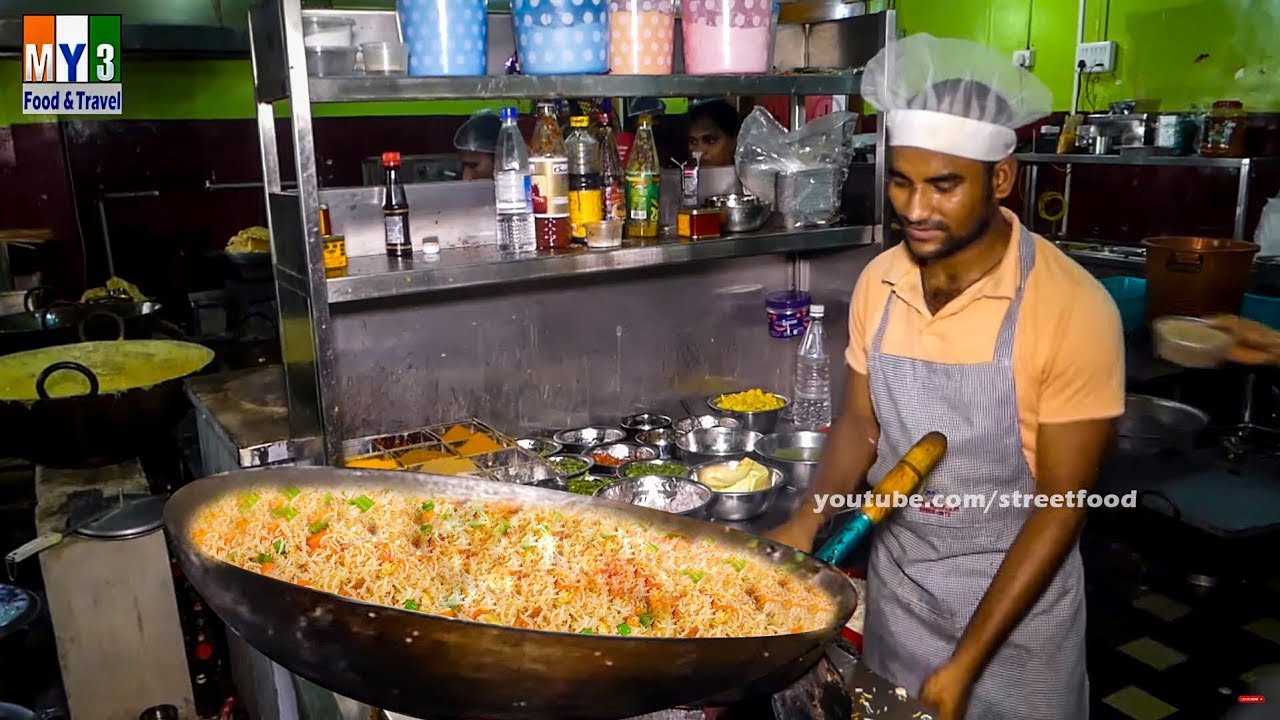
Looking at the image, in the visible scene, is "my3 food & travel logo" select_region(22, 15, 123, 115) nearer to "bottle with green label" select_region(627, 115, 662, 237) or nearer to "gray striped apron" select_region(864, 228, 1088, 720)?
"bottle with green label" select_region(627, 115, 662, 237)

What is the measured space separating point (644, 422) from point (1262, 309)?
3.12 m

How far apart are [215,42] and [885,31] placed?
14.5 feet

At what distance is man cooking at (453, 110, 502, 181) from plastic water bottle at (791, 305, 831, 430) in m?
1.88

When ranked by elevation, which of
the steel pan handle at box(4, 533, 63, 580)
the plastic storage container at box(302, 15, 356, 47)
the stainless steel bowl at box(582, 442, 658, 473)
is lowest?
the steel pan handle at box(4, 533, 63, 580)

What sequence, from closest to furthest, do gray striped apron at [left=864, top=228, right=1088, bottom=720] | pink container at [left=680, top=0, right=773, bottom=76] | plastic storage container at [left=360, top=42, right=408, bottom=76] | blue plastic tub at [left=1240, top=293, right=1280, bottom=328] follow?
gray striped apron at [left=864, top=228, right=1088, bottom=720] → plastic storage container at [left=360, top=42, right=408, bottom=76] → pink container at [left=680, top=0, right=773, bottom=76] → blue plastic tub at [left=1240, top=293, right=1280, bottom=328]

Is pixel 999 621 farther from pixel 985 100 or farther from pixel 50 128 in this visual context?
pixel 50 128

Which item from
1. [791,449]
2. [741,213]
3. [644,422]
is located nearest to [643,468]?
Answer: [644,422]

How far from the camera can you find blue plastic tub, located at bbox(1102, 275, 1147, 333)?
15.3 ft

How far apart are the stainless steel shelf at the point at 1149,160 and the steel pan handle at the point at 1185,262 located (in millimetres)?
1840

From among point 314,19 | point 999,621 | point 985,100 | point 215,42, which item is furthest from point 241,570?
point 215,42

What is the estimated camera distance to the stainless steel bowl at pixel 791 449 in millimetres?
2961

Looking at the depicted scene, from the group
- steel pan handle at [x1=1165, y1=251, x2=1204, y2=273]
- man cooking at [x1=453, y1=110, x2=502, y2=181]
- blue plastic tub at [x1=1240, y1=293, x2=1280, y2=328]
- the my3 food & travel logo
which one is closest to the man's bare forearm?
steel pan handle at [x1=1165, y1=251, x2=1204, y2=273]

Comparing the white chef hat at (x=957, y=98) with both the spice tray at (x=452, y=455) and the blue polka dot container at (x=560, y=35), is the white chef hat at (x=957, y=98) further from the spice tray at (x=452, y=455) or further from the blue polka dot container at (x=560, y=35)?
the spice tray at (x=452, y=455)

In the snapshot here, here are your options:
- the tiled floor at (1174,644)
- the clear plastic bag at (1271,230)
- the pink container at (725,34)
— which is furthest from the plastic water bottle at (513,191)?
the clear plastic bag at (1271,230)
